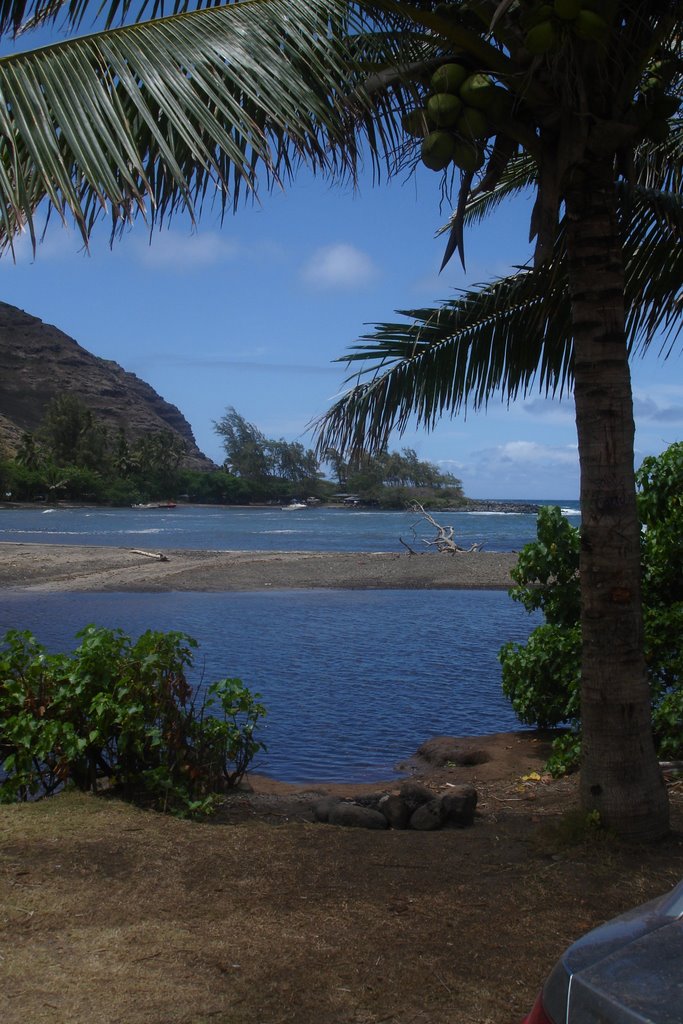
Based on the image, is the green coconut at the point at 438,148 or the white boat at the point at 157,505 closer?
the green coconut at the point at 438,148

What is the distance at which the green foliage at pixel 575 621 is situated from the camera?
7199 millimetres

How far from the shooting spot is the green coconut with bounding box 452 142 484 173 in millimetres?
4367

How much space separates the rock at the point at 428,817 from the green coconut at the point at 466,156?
3879 mm

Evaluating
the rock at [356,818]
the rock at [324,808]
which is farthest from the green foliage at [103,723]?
the rock at [356,818]

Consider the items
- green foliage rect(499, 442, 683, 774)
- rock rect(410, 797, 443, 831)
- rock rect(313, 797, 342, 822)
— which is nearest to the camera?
rock rect(410, 797, 443, 831)

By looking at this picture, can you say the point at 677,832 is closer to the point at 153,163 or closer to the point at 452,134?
the point at 452,134

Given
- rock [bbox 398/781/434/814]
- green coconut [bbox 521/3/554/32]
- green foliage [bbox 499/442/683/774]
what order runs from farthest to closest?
green foliage [bbox 499/442/683/774], rock [bbox 398/781/434/814], green coconut [bbox 521/3/554/32]

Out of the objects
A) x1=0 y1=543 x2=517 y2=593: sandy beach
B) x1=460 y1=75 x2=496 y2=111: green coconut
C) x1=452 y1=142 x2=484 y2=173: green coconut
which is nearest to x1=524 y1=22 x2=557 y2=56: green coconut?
x1=460 y1=75 x2=496 y2=111: green coconut

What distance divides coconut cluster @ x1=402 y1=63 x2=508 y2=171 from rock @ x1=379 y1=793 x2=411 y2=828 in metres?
3.98

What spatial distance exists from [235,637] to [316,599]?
273 inches

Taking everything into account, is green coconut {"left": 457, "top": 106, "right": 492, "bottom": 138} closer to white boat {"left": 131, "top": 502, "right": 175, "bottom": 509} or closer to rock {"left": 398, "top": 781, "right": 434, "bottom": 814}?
rock {"left": 398, "top": 781, "right": 434, "bottom": 814}

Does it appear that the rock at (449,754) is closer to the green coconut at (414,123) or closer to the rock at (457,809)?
the rock at (457,809)

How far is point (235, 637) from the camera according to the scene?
1719 cm

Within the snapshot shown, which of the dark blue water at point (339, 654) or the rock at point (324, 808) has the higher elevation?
the rock at point (324, 808)
